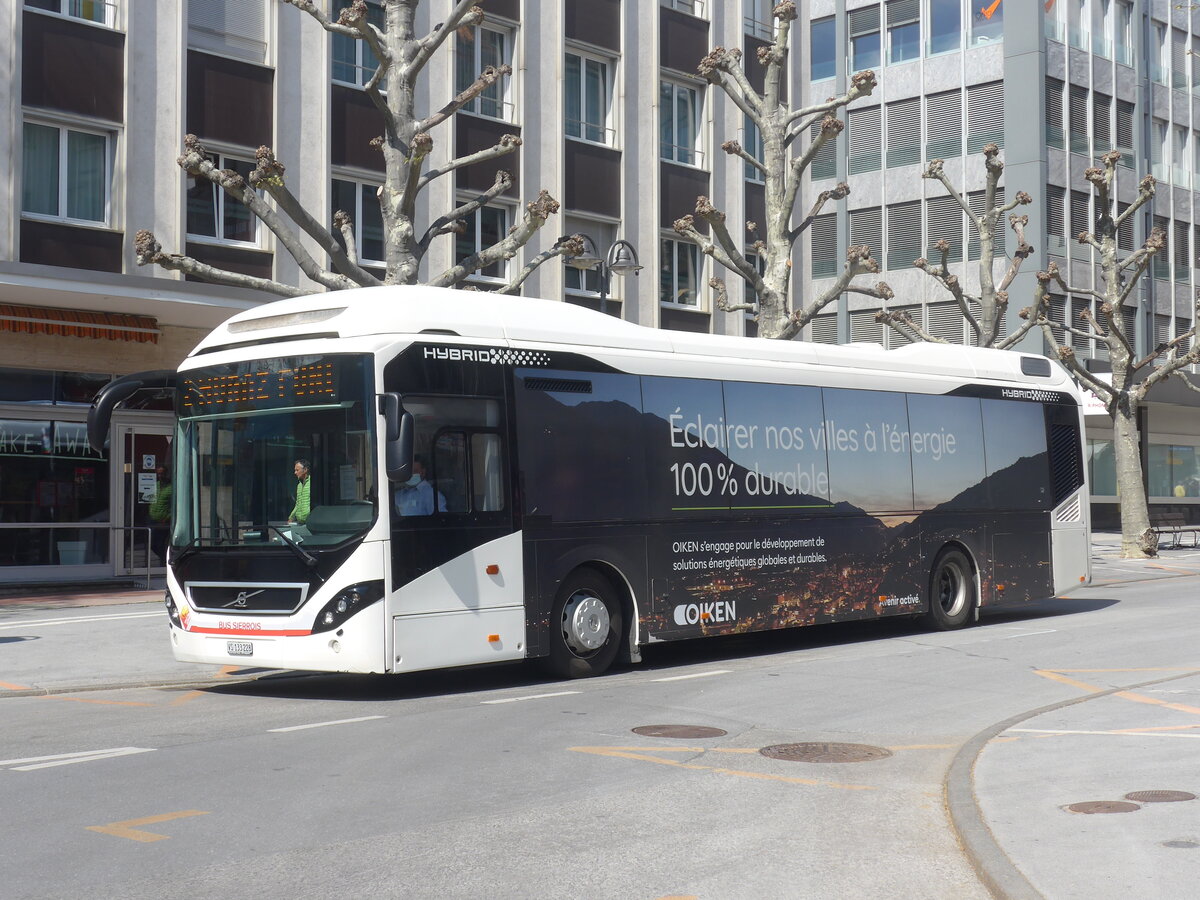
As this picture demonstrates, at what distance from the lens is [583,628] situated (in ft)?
43.4

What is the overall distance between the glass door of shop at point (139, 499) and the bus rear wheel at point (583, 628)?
12632mm

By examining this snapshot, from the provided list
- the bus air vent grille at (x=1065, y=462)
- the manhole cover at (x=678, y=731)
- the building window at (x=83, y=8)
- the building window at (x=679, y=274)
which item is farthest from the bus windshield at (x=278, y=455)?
the building window at (x=679, y=274)

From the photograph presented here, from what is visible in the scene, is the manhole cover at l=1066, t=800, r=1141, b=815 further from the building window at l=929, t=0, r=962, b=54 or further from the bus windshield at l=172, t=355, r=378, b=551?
the building window at l=929, t=0, r=962, b=54

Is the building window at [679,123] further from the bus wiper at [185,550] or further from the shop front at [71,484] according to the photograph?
the bus wiper at [185,550]

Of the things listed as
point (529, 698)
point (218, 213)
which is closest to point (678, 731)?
point (529, 698)

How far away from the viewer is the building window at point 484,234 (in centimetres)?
2797

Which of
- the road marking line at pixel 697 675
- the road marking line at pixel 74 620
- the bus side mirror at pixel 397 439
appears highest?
the bus side mirror at pixel 397 439

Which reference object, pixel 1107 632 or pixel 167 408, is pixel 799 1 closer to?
pixel 167 408

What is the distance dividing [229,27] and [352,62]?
7.88ft

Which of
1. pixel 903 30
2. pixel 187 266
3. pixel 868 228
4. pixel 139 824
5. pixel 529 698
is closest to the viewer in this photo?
pixel 139 824

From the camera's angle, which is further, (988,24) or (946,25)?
(946,25)

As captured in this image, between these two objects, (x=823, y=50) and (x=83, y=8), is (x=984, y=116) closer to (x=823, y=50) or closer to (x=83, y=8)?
(x=823, y=50)

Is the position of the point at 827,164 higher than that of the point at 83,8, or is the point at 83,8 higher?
the point at 827,164

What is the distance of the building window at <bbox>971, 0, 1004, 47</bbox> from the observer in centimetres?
4884
